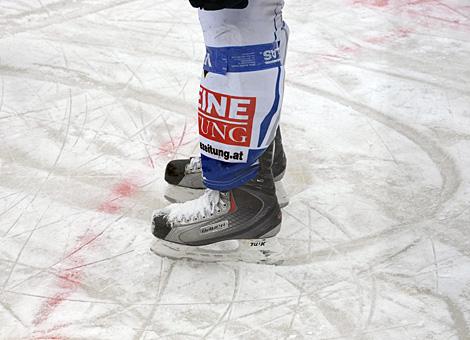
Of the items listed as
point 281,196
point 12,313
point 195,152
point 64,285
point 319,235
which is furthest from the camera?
point 195,152

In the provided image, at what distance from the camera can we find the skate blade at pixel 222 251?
186 cm

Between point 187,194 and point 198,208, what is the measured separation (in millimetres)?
262

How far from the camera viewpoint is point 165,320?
1638 millimetres

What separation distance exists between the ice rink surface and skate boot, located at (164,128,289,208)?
0.06 m

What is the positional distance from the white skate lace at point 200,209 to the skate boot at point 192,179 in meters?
0.22

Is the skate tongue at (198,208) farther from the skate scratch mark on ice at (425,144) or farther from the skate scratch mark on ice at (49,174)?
the skate scratch mark on ice at (425,144)

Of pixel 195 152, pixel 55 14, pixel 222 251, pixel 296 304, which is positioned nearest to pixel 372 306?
pixel 296 304

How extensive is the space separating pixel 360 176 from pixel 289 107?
57cm

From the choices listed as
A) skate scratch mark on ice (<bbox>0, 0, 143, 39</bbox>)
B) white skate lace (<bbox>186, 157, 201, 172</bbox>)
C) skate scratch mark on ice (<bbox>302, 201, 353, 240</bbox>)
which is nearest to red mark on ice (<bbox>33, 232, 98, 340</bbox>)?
white skate lace (<bbox>186, 157, 201, 172</bbox>)

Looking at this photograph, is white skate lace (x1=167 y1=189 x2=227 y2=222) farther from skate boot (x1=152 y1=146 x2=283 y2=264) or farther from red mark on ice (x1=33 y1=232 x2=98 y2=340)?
red mark on ice (x1=33 y1=232 x2=98 y2=340)

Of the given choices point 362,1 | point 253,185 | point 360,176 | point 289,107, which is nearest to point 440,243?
point 360,176

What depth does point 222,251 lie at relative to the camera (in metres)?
1.87

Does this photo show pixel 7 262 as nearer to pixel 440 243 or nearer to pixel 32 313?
pixel 32 313

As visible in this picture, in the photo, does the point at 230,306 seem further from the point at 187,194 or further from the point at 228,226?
the point at 187,194
